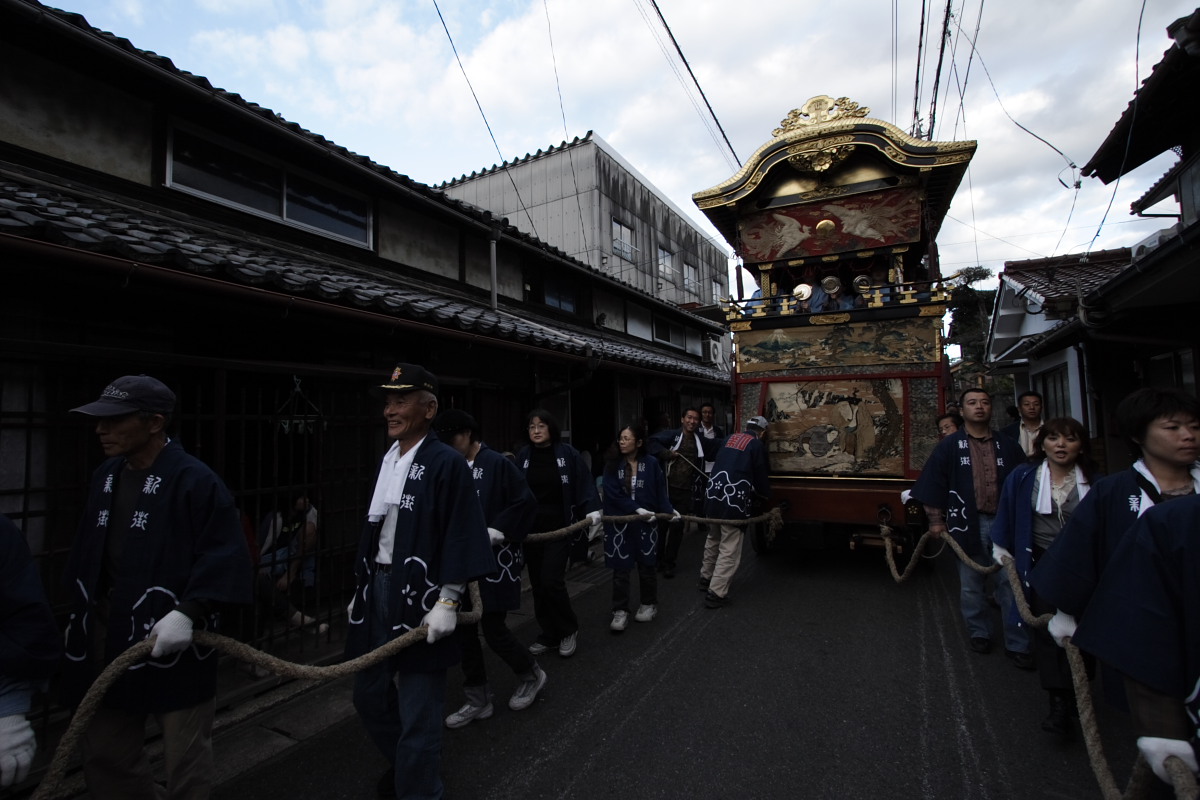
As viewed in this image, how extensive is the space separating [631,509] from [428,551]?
2.96 metres

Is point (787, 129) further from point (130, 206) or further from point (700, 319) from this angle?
point (700, 319)

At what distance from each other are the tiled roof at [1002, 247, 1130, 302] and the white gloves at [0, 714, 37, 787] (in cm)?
1014

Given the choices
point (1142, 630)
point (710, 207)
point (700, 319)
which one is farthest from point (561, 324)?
point (1142, 630)

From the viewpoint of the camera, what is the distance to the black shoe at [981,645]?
439 cm

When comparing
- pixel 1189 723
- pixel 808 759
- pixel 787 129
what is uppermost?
pixel 787 129

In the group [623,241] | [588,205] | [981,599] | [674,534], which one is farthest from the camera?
[623,241]

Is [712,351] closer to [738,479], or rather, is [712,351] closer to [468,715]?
[738,479]

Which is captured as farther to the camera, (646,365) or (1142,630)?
(646,365)

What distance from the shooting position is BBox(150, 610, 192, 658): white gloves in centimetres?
212

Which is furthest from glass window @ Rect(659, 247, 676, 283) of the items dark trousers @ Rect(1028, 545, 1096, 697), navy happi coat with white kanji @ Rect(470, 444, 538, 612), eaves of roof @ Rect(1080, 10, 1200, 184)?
dark trousers @ Rect(1028, 545, 1096, 697)

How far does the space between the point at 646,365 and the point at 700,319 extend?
9.40 meters

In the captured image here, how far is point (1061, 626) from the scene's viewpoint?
2.45 m

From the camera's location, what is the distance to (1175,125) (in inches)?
255

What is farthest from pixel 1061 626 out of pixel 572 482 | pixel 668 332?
pixel 668 332
